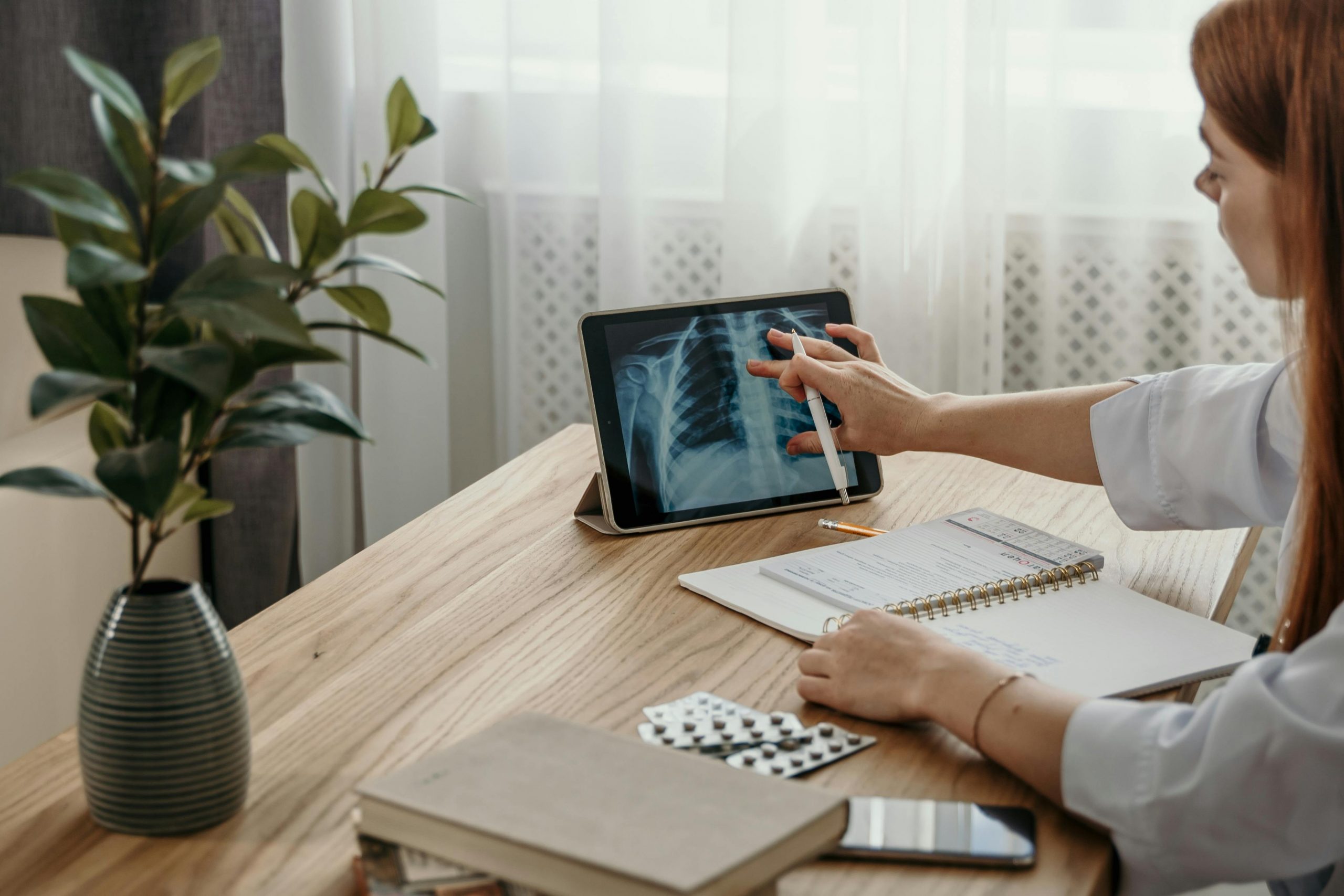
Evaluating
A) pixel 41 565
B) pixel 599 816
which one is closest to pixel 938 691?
pixel 599 816

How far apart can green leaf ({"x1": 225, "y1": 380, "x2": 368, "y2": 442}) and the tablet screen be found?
48 cm

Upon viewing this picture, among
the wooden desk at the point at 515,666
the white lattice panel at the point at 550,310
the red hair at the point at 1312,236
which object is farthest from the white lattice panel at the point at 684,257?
the red hair at the point at 1312,236

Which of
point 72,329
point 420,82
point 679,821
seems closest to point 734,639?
point 679,821

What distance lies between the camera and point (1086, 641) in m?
0.87

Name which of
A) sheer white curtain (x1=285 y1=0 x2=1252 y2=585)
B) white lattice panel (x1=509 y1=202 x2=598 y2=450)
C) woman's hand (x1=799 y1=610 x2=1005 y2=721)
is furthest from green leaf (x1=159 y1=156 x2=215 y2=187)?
white lattice panel (x1=509 y1=202 x2=598 y2=450)

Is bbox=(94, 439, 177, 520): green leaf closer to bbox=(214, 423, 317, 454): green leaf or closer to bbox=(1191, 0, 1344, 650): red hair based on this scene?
bbox=(214, 423, 317, 454): green leaf

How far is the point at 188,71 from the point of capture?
0.62 m

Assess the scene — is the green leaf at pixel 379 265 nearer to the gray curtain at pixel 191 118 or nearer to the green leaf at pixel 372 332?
the green leaf at pixel 372 332

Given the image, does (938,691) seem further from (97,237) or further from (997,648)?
(97,237)

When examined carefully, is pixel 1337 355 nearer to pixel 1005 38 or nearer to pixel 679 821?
pixel 679 821

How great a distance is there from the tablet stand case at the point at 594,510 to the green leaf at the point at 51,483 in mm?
559

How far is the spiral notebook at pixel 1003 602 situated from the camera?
2.73 ft

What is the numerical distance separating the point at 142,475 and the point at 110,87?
0.18 metres

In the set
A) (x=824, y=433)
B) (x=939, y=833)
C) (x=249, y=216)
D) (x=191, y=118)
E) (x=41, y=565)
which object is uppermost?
(x=191, y=118)
